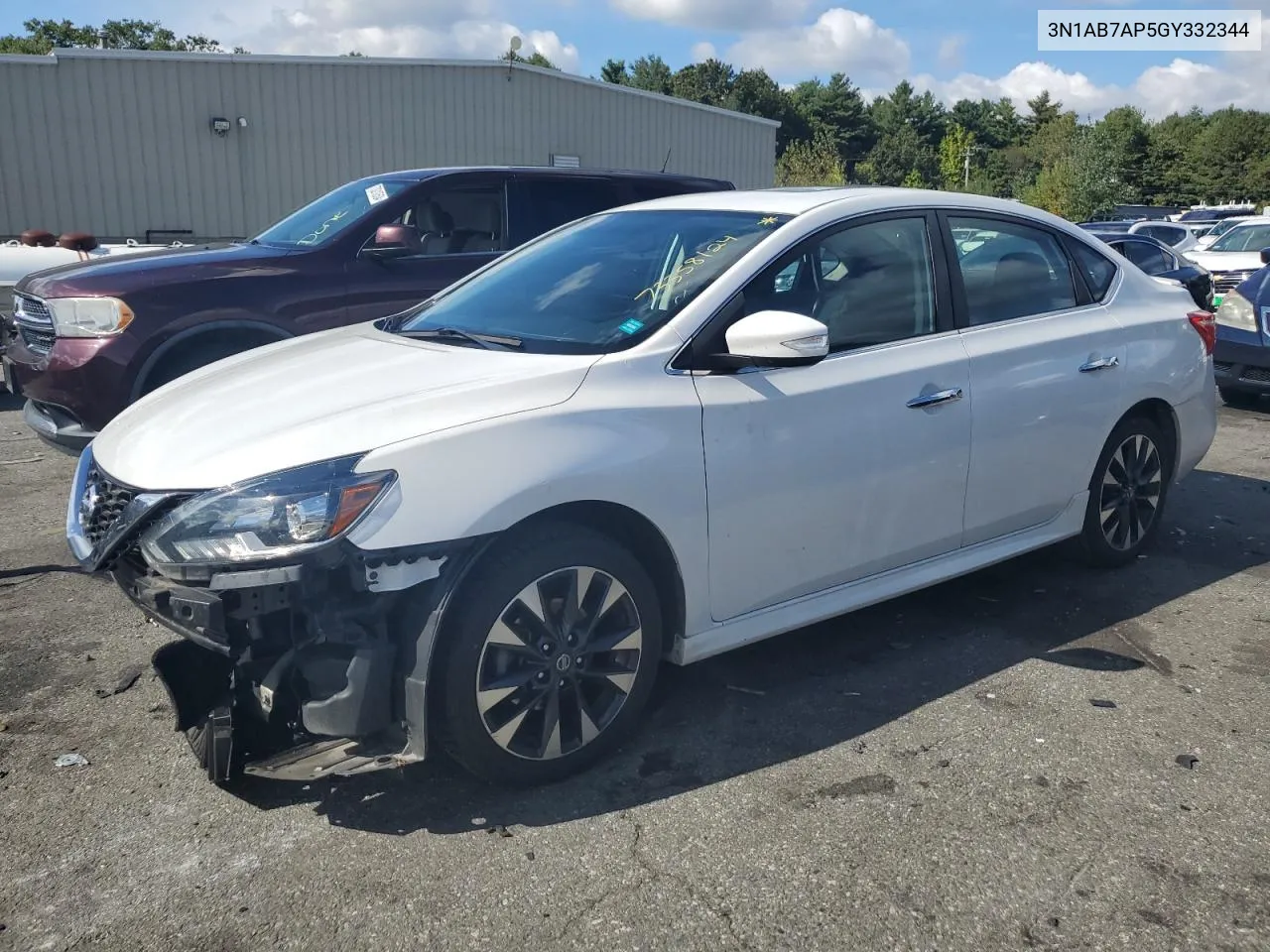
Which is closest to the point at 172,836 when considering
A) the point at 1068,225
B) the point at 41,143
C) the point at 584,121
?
the point at 1068,225

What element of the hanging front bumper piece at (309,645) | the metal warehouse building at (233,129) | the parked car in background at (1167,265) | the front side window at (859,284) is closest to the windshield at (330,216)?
the front side window at (859,284)

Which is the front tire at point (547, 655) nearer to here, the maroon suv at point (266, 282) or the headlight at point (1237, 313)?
the maroon suv at point (266, 282)

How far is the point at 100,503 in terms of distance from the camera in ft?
10.8

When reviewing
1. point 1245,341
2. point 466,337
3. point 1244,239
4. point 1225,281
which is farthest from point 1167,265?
point 466,337

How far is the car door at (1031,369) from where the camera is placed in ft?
14.0

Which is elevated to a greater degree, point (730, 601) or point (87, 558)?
point (87, 558)

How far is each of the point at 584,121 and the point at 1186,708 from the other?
71.7 ft

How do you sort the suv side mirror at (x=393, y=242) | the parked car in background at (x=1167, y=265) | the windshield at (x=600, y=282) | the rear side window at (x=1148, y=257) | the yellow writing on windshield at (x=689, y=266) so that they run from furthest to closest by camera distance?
the rear side window at (x=1148, y=257), the parked car in background at (x=1167, y=265), the suv side mirror at (x=393, y=242), the yellow writing on windshield at (x=689, y=266), the windshield at (x=600, y=282)

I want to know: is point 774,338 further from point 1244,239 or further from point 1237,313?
point 1244,239

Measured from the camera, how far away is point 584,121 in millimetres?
23781

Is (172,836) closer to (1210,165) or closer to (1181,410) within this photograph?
(1181,410)

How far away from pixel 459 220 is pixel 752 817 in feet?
16.4

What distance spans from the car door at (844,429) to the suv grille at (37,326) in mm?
4100

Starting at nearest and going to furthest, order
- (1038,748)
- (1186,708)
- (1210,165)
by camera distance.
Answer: (1038,748), (1186,708), (1210,165)
